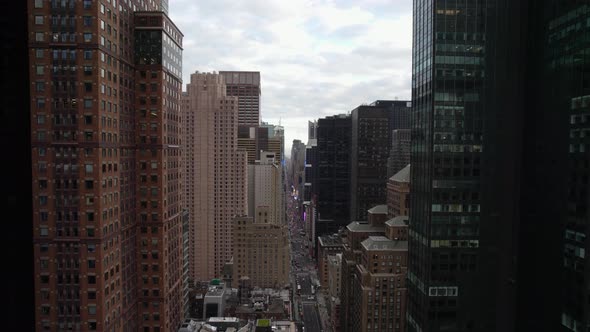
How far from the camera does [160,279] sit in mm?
66750

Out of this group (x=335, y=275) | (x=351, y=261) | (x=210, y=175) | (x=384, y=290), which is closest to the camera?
(x=384, y=290)

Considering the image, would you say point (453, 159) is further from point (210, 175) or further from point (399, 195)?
point (210, 175)

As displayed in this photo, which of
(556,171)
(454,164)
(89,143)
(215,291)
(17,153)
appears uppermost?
(89,143)

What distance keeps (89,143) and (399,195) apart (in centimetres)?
8862

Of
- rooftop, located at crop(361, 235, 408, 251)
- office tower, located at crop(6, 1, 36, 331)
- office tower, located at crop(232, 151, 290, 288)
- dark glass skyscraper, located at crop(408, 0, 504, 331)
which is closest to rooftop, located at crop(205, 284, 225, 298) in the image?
office tower, located at crop(232, 151, 290, 288)

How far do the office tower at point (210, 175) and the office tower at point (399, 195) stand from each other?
242 ft

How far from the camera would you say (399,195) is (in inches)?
4801

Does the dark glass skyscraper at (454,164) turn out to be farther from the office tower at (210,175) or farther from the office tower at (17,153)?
the office tower at (210,175)

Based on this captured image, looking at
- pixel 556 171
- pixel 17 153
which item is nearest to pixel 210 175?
pixel 556 171

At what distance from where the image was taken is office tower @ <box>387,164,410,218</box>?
12025 centimetres

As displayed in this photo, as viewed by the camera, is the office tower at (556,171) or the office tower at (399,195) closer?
the office tower at (556,171)

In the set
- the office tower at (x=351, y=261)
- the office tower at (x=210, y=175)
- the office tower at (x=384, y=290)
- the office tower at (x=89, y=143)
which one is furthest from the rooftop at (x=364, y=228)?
the office tower at (x=210, y=175)

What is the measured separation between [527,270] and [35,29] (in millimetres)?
64478

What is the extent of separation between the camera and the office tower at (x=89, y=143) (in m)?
52.0
